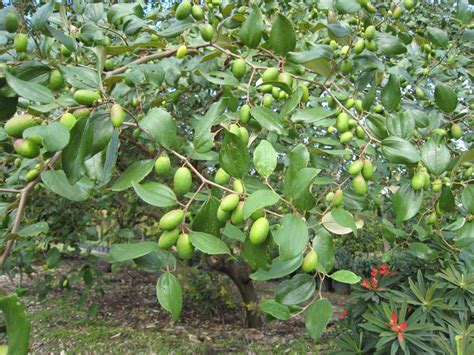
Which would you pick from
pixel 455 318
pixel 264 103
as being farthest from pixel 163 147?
pixel 455 318

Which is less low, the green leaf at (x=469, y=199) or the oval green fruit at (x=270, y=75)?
the oval green fruit at (x=270, y=75)

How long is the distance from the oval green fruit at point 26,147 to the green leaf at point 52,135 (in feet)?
0.20

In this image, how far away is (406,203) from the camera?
1.01 m

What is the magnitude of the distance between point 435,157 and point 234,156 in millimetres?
549

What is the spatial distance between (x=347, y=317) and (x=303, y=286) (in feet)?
6.95

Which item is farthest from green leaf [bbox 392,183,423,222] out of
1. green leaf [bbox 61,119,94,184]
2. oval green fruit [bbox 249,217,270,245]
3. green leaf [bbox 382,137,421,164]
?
green leaf [bbox 61,119,94,184]

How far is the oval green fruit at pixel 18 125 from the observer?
0.69m

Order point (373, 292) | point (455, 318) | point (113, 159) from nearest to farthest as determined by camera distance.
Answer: point (113, 159) → point (455, 318) → point (373, 292)

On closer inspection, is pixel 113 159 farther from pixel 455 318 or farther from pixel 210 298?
pixel 210 298

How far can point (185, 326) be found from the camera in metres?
4.57

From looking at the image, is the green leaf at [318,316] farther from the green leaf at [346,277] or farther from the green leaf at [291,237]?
the green leaf at [291,237]

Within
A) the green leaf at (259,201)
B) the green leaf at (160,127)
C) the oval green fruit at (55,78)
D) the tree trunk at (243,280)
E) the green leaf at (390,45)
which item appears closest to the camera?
the green leaf at (259,201)

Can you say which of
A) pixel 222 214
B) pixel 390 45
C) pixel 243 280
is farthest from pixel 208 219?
pixel 243 280

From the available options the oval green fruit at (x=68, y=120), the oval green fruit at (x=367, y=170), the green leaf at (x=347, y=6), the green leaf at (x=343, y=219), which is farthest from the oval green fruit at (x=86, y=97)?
the green leaf at (x=347, y=6)
